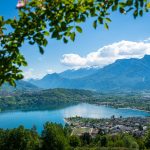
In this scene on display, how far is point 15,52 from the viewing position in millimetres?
4211

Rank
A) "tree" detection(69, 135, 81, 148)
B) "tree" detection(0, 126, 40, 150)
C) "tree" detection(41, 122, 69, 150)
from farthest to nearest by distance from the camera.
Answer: "tree" detection(69, 135, 81, 148) < "tree" detection(41, 122, 69, 150) < "tree" detection(0, 126, 40, 150)

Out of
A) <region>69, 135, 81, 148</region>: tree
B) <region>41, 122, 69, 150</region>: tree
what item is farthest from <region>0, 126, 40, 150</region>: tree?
<region>69, 135, 81, 148</region>: tree

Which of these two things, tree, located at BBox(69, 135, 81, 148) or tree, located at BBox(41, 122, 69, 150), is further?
tree, located at BBox(69, 135, 81, 148)

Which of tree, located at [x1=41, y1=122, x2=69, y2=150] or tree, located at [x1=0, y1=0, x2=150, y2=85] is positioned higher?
tree, located at [x1=0, y1=0, x2=150, y2=85]

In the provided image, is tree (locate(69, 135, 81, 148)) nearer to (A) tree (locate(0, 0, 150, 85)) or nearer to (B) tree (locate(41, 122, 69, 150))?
(B) tree (locate(41, 122, 69, 150))

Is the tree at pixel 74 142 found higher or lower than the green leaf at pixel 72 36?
lower

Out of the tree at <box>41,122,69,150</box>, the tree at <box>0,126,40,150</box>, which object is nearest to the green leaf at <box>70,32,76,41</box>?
the tree at <box>0,126,40,150</box>

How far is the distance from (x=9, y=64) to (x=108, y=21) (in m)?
1.26

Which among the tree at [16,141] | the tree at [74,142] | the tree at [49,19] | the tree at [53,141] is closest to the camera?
the tree at [49,19]

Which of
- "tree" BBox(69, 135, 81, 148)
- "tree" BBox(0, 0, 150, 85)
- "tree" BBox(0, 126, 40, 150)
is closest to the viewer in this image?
"tree" BBox(0, 0, 150, 85)

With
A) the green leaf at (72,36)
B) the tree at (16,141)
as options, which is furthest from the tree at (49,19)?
the tree at (16,141)

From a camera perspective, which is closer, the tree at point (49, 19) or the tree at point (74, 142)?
the tree at point (49, 19)

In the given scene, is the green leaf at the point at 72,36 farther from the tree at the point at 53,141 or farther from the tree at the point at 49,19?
the tree at the point at 53,141

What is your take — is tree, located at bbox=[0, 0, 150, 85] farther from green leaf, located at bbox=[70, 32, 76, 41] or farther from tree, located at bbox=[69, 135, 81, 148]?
tree, located at bbox=[69, 135, 81, 148]
